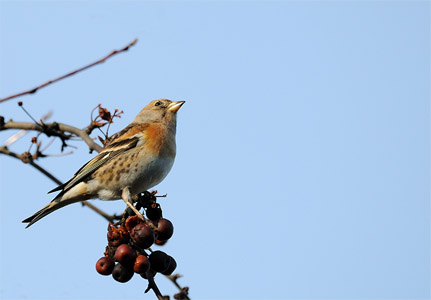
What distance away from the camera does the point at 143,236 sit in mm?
5078

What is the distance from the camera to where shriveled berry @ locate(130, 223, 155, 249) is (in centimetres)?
508

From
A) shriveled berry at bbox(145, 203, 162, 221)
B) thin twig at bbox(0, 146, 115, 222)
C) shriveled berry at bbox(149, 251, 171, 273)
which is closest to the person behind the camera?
shriveled berry at bbox(149, 251, 171, 273)

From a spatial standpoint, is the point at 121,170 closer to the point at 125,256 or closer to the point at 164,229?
the point at 164,229

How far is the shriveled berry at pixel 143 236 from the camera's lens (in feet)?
16.7

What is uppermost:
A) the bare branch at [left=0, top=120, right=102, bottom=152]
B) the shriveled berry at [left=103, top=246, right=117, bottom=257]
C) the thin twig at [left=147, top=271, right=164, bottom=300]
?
the bare branch at [left=0, top=120, right=102, bottom=152]

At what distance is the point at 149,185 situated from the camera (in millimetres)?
7035

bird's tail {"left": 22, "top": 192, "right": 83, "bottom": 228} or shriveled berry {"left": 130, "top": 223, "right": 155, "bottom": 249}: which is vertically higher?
bird's tail {"left": 22, "top": 192, "right": 83, "bottom": 228}

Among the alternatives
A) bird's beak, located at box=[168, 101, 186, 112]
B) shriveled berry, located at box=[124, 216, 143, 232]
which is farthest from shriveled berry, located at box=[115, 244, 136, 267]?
bird's beak, located at box=[168, 101, 186, 112]

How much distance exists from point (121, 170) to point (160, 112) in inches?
60.7

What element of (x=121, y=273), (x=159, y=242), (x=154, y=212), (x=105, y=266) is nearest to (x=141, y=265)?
(x=121, y=273)

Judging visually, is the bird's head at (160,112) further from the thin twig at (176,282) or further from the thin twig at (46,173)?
the thin twig at (176,282)

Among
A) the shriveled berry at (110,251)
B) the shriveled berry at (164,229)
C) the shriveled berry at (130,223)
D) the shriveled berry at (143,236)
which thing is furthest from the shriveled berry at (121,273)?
the shriveled berry at (164,229)

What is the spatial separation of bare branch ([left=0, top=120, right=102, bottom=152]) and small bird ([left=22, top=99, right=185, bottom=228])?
565mm

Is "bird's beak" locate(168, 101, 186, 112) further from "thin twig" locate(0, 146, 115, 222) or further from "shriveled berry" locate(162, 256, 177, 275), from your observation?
"shriveled berry" locate(162, 256, 177, 275)
